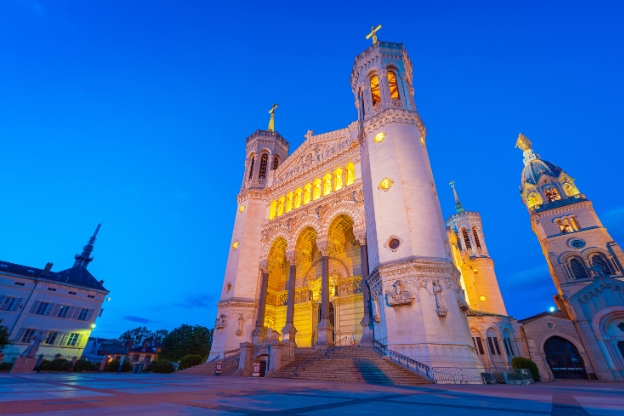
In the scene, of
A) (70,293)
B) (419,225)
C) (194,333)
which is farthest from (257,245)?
(194,333)

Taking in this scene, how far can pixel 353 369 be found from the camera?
13445mm

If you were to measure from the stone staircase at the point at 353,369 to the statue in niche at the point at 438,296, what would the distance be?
3.51m

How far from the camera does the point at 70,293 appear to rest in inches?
1373

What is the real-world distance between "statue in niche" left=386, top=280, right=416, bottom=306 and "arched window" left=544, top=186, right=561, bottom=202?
1513 inches

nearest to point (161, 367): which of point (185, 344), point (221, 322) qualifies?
point (221, 322)

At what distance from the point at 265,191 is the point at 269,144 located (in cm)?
724

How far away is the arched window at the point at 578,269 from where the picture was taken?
107 ft

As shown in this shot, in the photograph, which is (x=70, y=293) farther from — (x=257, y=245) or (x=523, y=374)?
(x=523, y=374)

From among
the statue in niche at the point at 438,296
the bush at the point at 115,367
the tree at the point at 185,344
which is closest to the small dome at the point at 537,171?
the statue in niche at the point at 438,296

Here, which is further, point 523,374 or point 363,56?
point 363,56

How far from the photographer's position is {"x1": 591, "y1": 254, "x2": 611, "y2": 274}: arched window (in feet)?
103

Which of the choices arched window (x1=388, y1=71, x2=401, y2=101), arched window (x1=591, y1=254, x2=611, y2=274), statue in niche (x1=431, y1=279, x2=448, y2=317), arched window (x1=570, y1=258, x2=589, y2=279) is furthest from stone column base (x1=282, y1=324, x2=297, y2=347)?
arched window (x1=591, y1=254, x2=611, y2=274)

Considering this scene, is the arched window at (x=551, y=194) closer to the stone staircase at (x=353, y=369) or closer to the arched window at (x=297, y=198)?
the arched window at (x=297, y=198)

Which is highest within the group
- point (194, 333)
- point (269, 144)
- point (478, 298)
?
point (269, 144)
